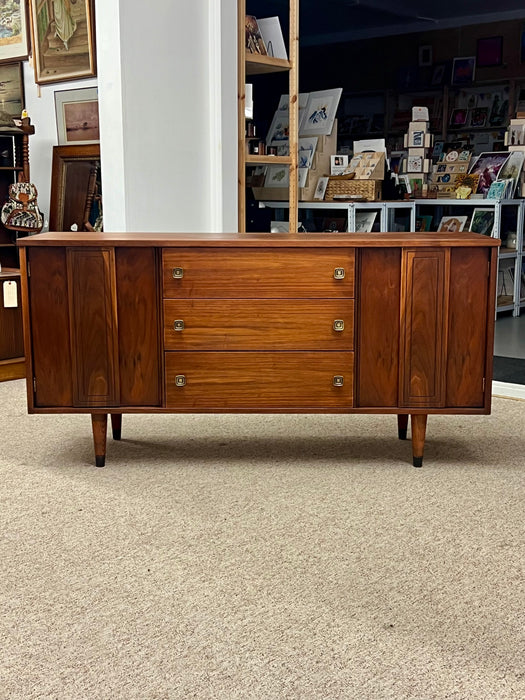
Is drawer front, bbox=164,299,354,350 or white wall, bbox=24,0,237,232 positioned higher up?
white wall, bbox=24,0,237,232

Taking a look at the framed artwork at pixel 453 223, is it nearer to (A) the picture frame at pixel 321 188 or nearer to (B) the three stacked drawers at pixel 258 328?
(A) the picture frame at pixel 321 188

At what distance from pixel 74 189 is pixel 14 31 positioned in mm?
1152

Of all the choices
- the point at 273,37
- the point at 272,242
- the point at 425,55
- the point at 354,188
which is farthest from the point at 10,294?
the point at 425,55

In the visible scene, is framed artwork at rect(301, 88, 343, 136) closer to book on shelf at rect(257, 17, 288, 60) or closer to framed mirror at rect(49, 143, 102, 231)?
book on shelf at rect(257, 17, 288, 60)

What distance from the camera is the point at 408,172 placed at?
6953 mm

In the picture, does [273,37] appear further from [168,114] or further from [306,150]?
[306,150]

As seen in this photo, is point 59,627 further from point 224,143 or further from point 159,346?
point 224,143

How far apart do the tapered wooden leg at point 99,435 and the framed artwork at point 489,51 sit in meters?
6.27

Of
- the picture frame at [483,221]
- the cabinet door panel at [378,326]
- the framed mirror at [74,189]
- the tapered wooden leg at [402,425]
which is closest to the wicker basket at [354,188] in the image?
the picture frame at [483,221]

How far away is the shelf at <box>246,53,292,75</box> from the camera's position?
4.62 meters

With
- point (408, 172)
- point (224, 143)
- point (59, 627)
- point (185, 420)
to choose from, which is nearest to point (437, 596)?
point (59, 627)

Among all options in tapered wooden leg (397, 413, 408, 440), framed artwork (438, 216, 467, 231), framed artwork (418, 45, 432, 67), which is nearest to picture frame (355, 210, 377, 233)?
framed artwork (438, 216, 467, 231)

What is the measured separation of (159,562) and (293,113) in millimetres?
3096

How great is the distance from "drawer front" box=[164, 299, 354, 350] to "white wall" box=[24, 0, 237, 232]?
1.27m
